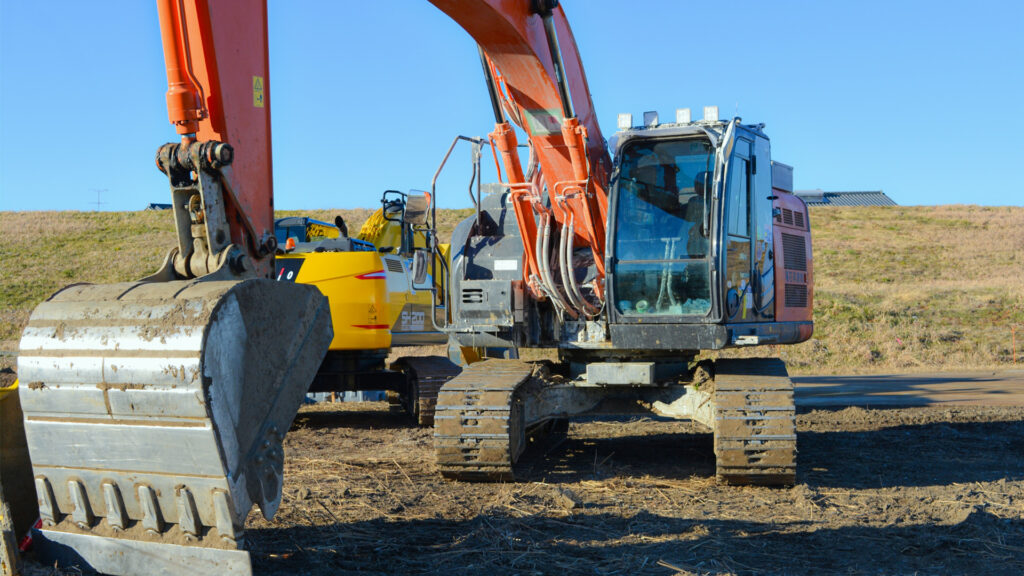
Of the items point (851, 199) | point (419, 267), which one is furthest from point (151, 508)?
point (851, 199)

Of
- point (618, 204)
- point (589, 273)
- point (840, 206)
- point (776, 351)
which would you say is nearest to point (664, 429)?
point (589, 273)

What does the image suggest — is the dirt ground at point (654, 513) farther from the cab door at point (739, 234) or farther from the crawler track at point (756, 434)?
the cab door at point (739, 234)

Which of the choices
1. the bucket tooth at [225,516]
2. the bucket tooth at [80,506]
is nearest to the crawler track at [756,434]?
the bucket tooth at [225,516]

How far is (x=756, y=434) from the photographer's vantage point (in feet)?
22.7

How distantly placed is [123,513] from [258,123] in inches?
73.0

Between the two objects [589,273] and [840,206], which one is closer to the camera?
[589,273]

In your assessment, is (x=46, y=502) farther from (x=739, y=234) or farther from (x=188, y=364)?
(x=739, y=234)

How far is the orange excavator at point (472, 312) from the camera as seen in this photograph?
12.9ft

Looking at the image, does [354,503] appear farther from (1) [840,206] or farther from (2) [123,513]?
(1) [840,206]

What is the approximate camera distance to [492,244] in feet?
27.3

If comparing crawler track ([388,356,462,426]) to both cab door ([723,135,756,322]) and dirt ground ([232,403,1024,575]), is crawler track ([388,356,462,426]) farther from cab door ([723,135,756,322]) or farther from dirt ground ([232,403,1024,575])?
cab door ([723,135,756,322])

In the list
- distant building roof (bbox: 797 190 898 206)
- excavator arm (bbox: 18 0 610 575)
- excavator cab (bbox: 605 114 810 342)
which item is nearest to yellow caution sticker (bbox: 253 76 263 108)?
excavator arm (bbox: 18 0 610 575)

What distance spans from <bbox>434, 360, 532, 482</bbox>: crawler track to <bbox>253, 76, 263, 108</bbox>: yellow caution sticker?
10.6ft

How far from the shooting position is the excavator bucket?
12.6 feet
